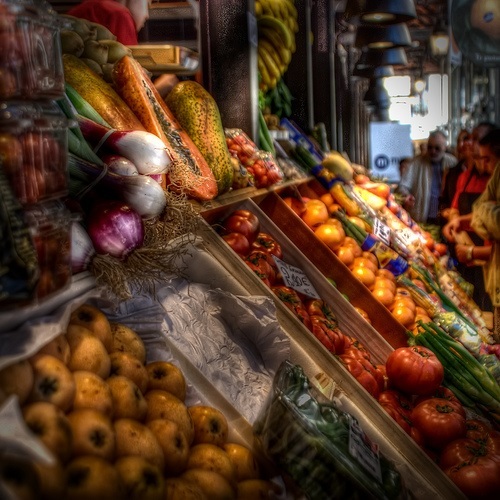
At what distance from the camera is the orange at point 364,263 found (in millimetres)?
3928

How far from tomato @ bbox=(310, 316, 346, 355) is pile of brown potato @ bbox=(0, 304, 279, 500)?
1.13 meters

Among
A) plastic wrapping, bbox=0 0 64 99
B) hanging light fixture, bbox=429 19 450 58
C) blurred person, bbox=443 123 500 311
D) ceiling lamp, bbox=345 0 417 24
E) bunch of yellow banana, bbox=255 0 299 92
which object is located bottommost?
blurred person, bbox=443 123 500 311

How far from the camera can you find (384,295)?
3777 mm

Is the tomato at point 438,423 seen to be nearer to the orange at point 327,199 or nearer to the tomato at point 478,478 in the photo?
the tomato at point 478,478

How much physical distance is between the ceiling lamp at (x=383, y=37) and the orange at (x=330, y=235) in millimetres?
4604

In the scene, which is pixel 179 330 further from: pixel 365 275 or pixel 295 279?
pixel 365 275

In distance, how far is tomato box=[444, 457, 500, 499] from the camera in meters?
2.22

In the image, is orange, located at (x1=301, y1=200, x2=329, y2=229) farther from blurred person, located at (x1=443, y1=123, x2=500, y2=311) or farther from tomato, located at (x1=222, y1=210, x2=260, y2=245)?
blurred person, located at (x1=443, y1=123, x2=500, y2=311)

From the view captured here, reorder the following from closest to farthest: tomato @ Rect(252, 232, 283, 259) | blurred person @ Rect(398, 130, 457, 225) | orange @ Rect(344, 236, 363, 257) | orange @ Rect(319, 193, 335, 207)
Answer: tomato @ Rect(252, 232, 283, 259)
orange @ Rect(344, 236, 363, 257)
orange @ Rect(319, 193, 335, 207)
blurred person @ Rect(398, 130, 457, 225)

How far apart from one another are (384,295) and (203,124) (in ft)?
4.87

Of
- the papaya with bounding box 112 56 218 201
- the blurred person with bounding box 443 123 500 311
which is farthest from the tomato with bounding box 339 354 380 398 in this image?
the blurred person with bounding box 443 123 500 311

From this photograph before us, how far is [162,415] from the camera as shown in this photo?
1467 mm

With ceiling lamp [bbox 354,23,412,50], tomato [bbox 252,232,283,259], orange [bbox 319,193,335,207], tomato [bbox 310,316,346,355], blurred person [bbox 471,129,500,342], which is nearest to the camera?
tomato [bbox 310,316,346,355]

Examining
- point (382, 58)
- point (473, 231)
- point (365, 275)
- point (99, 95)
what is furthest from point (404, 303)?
point (382, 58)
